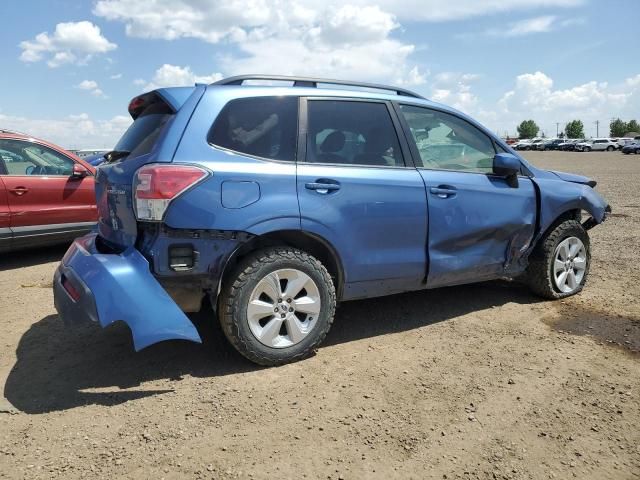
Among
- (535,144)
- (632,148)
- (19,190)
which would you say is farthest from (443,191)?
(535,144)

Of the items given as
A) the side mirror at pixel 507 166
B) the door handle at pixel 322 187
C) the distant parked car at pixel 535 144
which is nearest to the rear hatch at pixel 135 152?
the door handle at pixel 322 187

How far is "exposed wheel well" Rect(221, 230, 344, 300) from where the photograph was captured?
11.0 feet

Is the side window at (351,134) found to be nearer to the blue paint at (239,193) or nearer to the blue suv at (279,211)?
the blue suv at (279,211)

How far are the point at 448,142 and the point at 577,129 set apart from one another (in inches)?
5066

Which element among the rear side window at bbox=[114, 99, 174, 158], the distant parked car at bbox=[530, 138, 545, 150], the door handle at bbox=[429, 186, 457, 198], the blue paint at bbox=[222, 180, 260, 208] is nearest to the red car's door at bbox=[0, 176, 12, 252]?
the rear side window at bbox=[114, 99, 174, 158]

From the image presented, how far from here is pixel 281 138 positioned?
136 inches

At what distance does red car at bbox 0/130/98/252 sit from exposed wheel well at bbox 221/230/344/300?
14.3 ft

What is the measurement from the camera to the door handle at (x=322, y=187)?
343 centimetres

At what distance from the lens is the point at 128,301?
2.98 m

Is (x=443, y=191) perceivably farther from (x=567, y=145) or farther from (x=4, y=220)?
(x=567, y=145)

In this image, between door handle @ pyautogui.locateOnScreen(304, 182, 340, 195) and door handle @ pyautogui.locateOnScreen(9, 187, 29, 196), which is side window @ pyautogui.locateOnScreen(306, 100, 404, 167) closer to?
door handle @ pyautogui.locateOnScreen(304, 182, 340, 195)

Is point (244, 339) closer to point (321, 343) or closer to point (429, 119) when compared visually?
point (321, 343)

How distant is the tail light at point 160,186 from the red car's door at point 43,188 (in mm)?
4205

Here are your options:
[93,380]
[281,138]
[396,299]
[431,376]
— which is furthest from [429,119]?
[93,380]
